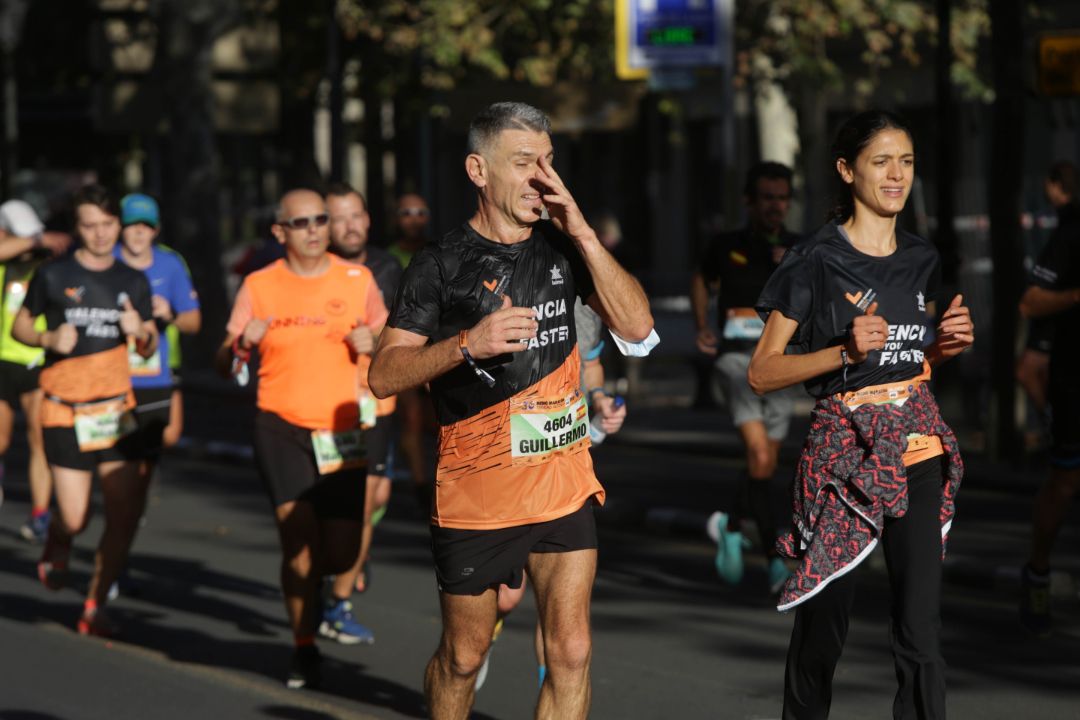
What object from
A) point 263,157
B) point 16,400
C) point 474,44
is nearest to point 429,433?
point 16,400

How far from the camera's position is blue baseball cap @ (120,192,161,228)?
9.72 m

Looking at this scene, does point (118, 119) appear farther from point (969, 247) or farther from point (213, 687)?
point (213, 687)

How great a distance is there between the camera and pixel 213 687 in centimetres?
751

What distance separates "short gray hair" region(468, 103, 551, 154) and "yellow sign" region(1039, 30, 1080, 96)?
309 inches

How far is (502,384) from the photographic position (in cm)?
531

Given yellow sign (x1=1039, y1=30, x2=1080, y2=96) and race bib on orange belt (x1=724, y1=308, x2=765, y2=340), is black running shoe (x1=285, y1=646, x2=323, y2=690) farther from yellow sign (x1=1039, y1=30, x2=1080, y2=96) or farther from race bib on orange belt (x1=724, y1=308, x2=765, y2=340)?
yellow sign (x1=1039, y1=30, x2=1080, y2=96)

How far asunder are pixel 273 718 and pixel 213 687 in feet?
2.02

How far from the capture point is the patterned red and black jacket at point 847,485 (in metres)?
5.39

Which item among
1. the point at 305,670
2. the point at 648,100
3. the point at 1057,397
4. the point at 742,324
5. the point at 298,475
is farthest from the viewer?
the point at 648,100

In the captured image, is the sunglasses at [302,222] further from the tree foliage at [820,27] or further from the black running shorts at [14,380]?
the tree foliage at [820,27]

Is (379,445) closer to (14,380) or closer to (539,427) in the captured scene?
(539,427)

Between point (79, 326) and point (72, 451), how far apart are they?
0.56 meters

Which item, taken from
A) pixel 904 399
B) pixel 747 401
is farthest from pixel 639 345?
pixel 747 401

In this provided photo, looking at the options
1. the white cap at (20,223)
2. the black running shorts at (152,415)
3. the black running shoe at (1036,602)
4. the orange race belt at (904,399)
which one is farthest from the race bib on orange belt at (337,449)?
the white cap at (20,223)
